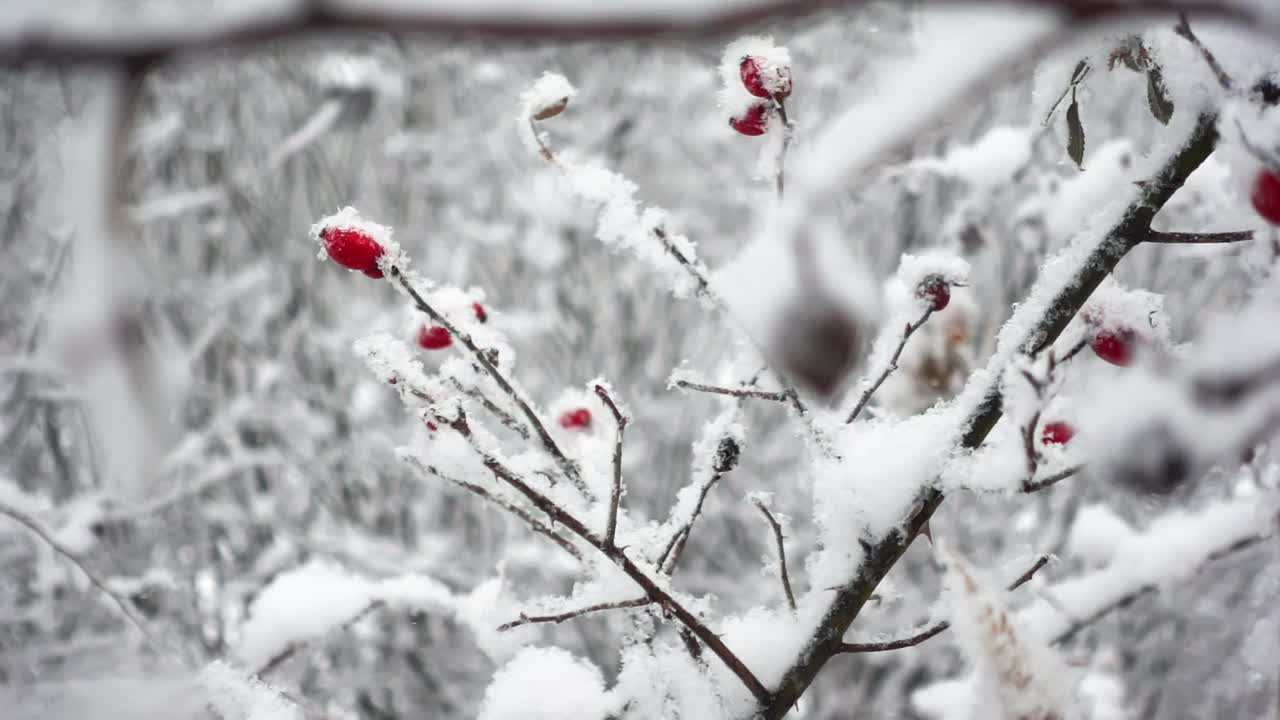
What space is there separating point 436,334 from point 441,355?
2.20 metres

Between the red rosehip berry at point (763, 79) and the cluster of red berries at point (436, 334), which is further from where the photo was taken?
the cluster of red berries at point (436, 334)

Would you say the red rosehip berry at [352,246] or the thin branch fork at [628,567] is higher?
the red rosehip berry at [352,246]

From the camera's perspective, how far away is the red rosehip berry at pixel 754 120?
866 millimetres

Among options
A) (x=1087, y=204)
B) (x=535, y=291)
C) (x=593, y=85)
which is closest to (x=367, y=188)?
(x=535, y=291)

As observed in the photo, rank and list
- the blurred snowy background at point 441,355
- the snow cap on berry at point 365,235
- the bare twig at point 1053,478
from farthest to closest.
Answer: the blurred snowy background at point 441,355, the snow cap on berry at point 365,235, the bare twig at point 1053,478

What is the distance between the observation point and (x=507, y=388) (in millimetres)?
833

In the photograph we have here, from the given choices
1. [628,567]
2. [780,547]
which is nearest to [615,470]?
[628,567]

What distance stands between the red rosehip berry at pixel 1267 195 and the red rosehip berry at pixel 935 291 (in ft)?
0.87

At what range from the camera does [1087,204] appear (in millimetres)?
1660

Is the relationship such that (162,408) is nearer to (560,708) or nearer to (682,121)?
(560,708)

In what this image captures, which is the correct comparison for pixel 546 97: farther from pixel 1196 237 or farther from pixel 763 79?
pixel 1196 237

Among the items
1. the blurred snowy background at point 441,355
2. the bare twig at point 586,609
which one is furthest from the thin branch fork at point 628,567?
the blurred snowy background at point 441,355

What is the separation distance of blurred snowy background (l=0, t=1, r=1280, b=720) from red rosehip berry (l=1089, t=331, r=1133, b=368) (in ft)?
2.67

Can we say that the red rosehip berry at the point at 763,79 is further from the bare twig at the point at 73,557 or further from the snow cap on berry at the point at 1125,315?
the bare twig at the point at 73,557
